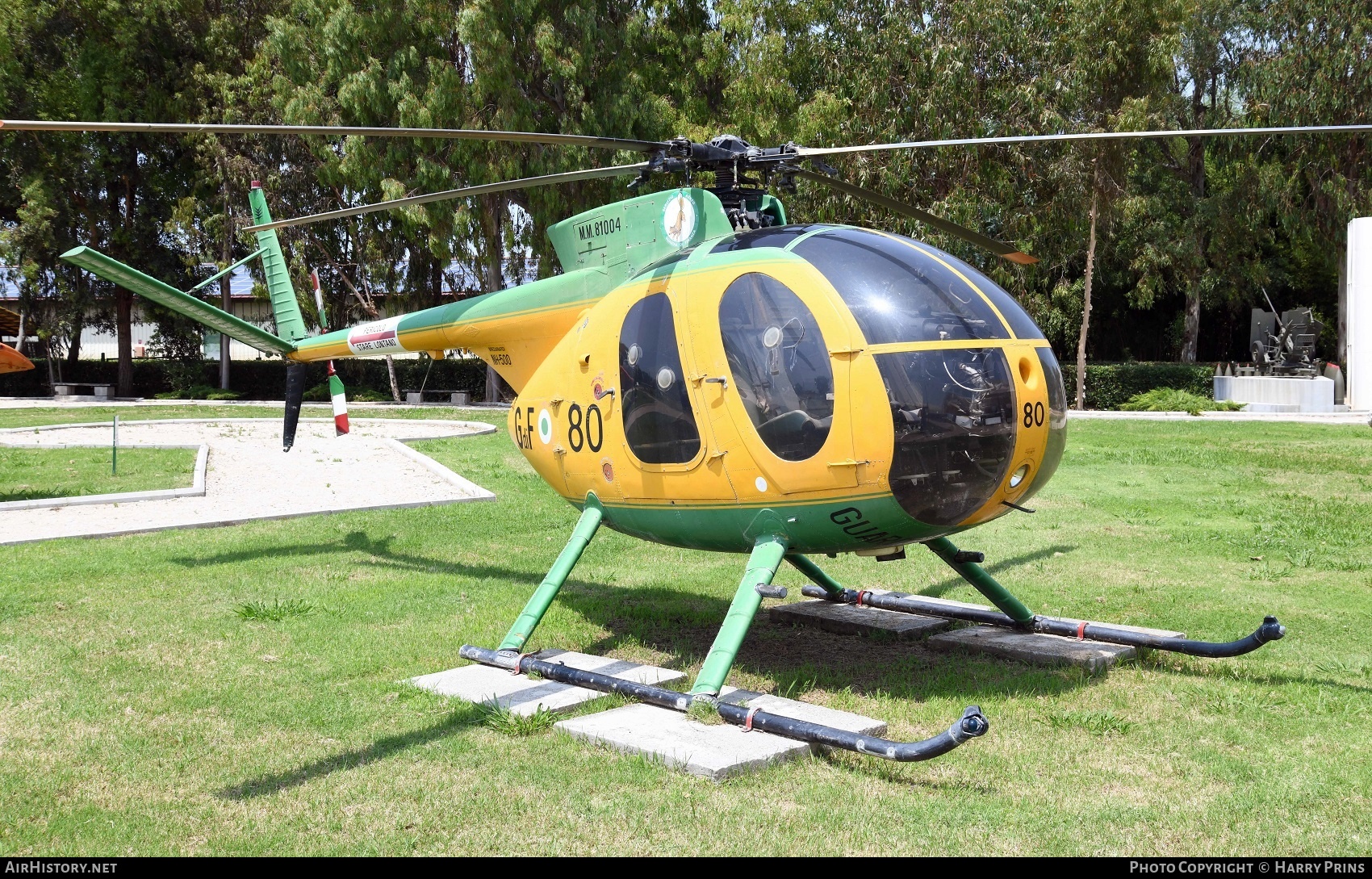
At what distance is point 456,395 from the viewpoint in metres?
37.6

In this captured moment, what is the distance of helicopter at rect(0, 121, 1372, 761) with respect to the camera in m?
5.51

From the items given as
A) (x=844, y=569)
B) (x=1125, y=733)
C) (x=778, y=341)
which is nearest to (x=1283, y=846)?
(x=1125, y=733)

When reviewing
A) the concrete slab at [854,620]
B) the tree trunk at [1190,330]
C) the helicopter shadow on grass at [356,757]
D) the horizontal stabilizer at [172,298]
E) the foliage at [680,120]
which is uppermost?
the foliage at [680,120]

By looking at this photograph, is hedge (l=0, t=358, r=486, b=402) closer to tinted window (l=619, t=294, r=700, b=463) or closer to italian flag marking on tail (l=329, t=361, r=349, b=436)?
italian flag marking on tail (l=329, t=361, r=349, b=436)

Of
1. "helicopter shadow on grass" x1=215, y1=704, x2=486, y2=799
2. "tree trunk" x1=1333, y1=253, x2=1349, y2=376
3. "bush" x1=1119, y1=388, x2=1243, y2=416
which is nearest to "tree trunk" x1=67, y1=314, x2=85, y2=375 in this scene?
"bush" x1=1119, y1=388, x2=1243, y2=416

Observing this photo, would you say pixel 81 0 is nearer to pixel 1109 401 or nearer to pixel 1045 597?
pixel 1109 401

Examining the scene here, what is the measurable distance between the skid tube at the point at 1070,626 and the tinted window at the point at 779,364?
262cm

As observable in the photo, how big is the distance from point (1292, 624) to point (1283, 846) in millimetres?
4008

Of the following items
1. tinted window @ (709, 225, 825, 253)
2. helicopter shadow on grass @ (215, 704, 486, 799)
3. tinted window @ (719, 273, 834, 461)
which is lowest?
helicopter shadow on grass @ (215, 704, 486, 799)

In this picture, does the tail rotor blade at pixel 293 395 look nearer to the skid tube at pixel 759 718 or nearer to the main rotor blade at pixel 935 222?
the skid tube at pixel 759 718

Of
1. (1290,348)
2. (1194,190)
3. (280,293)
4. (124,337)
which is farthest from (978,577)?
(124,337)

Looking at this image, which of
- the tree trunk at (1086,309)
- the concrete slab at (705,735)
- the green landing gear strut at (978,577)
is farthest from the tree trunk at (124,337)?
the concrete slab at (705,735)

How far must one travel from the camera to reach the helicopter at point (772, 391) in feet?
18.1

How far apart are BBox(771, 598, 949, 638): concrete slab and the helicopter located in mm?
603
